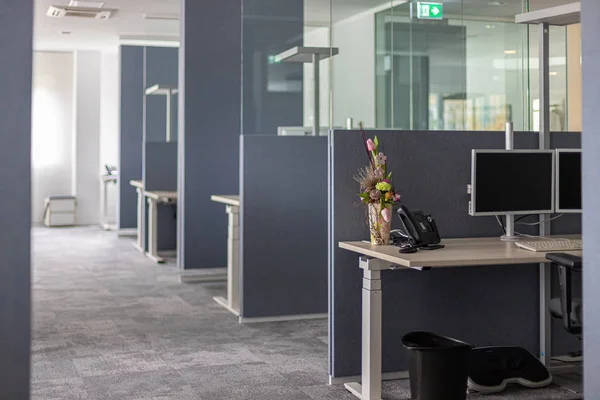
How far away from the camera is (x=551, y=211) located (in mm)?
4109

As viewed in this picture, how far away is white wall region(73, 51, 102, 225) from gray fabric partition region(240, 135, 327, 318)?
8327mm

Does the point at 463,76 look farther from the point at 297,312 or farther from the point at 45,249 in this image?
the point at 45,249

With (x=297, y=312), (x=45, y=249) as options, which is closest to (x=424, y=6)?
(x=297, y=312)

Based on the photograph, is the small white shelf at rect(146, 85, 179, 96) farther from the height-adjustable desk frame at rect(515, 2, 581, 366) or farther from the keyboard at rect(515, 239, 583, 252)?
the keyboard at rect(515, 239, 583, 252)

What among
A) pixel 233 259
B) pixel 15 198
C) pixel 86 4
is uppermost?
pixel 86 4

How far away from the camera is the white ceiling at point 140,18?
16.9 feet

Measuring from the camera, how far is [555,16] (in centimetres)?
399

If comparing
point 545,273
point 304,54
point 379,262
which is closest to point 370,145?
point 379,262

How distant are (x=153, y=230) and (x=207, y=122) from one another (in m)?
1.91

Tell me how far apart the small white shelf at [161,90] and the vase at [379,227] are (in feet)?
18.2

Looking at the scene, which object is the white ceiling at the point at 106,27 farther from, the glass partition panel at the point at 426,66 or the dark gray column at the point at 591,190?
the dark gray column at the point at 591,190

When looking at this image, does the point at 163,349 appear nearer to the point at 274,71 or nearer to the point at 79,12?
the point at 274,71

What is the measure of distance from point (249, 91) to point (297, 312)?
1.61 meters

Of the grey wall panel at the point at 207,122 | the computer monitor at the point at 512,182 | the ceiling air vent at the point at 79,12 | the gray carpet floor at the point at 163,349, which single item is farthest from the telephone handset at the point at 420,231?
the ceiling air vent at the point at 79,12
